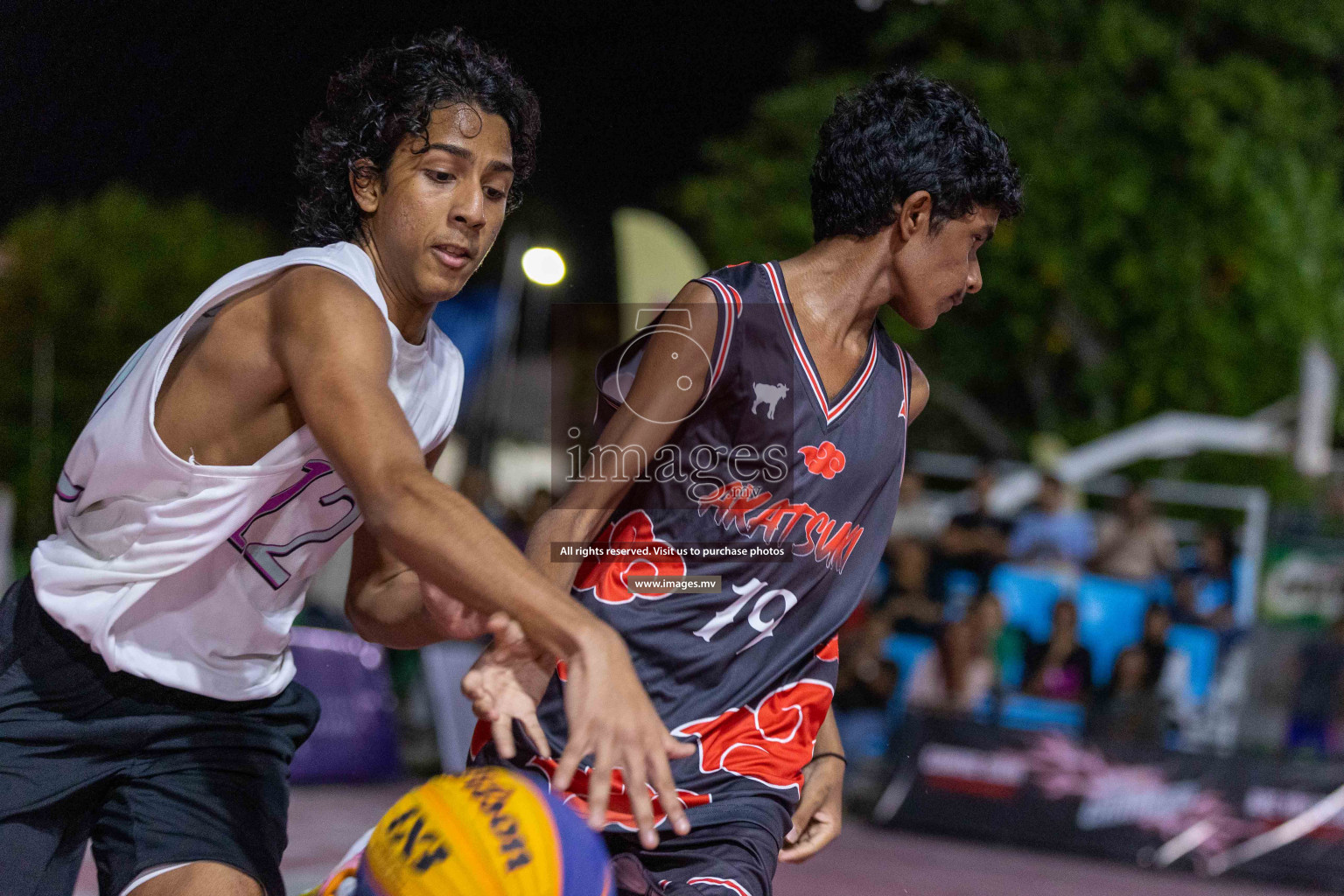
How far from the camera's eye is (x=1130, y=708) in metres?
7.71

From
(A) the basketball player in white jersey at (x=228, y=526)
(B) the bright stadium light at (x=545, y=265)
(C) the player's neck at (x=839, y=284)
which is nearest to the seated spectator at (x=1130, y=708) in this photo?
(B) the bright stadium light at (x=545, y=265)

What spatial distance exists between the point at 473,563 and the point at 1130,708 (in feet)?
23.2

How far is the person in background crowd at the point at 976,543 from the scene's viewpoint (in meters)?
8.14

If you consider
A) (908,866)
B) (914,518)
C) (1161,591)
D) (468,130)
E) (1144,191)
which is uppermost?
(1144,191)

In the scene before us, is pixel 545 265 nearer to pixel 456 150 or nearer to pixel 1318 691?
pixel 456 150

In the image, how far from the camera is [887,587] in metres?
8.09

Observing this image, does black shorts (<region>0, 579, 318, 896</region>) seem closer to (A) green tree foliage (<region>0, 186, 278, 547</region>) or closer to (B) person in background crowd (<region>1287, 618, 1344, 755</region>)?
(A) green tree foliage (<region>0, 186, 278, 547</region>)

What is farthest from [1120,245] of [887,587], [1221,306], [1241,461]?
[887,587]

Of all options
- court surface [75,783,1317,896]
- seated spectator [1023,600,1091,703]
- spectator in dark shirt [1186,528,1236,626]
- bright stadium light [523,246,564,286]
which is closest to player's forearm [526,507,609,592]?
bright stadium light [523,246,564,286]

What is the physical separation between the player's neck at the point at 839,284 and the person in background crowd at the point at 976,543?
6.06m

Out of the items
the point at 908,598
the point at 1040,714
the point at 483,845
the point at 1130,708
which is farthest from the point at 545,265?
the point at 1130,708

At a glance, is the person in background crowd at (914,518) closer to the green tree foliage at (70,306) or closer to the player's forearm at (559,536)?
the green tree foliage at (70,306)

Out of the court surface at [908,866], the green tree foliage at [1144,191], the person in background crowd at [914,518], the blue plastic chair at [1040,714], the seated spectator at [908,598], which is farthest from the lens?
the green tree foliage at [1144,191]

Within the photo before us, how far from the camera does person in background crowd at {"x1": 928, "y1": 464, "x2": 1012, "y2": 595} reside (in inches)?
320
